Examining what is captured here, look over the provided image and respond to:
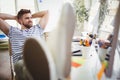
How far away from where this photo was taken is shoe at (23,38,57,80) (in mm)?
738

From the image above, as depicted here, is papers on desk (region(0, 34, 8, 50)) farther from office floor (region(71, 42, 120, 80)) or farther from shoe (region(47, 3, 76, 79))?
shoe (region(47, 3, 76, 79))

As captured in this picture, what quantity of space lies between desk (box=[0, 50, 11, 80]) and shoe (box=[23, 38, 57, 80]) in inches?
68.0

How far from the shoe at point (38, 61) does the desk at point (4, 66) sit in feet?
5.67

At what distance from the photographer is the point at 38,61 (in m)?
0.82

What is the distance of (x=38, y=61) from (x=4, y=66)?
2276 millimetres

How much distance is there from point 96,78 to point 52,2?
1.97 meters

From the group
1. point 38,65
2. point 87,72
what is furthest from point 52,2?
point 38,65

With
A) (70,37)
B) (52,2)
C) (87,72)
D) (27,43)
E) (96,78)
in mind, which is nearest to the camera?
(70,37)

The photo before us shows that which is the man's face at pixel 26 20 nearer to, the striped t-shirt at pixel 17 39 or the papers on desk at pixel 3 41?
the striped t-shirt at pixel 17 39

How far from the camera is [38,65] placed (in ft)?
2.73

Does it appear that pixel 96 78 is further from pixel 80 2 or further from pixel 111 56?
pixel 80 2

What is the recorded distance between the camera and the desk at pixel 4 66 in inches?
100

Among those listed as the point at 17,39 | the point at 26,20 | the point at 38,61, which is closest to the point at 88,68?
the point at 38,61

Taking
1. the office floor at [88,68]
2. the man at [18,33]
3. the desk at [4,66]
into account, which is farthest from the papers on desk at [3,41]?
the office floor at [88,68]
